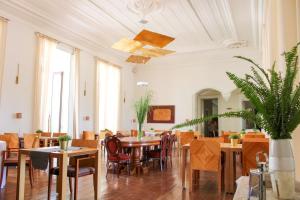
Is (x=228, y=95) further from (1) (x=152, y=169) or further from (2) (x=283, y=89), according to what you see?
(2) (x=283, y=89)

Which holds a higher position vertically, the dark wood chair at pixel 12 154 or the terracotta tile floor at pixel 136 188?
the dark wood chair at pixel 12 154

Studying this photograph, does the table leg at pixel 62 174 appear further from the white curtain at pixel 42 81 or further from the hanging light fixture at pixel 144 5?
the white curtain at pixel 42 81

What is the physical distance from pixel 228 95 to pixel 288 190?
995 cm

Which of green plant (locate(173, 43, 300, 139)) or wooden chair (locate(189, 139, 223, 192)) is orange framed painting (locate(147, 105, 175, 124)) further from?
green plant (locate(173, 43, 300, 139))

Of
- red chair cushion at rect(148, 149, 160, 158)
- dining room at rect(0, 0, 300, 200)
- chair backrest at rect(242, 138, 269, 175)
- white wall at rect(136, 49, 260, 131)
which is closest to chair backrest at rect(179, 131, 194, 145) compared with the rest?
dining room at rect(0, 0, 300, 200)

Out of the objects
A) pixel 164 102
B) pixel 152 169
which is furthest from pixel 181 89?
pixel 152 169

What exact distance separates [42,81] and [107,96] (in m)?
3.56

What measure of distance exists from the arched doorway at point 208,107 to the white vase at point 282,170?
10776 millimetres

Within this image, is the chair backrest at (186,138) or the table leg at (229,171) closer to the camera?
the table leg at (229,171)

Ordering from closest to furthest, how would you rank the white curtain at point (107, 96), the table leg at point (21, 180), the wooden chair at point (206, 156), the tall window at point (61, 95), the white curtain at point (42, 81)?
the table leg at point (21, 180), the wooden chair at point (206, 156), the white curtain at point (42, 81), the tall window at point (61, 95), the white curtain at point (107, 96)

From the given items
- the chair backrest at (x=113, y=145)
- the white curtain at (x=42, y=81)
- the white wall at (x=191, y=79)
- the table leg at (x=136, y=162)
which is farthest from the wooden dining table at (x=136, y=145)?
the white wall at (x=191, y=79)

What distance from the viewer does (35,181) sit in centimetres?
476

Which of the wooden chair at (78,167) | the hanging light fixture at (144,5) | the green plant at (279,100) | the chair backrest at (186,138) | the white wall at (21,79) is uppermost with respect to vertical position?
the hanging light fixture at (144,5)

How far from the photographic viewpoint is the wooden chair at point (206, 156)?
4019mm
